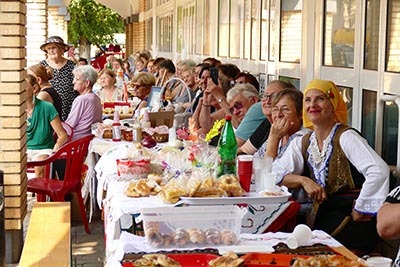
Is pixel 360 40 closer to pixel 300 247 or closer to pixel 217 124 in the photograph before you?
pixel 217 124

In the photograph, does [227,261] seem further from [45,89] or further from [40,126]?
[45,89]

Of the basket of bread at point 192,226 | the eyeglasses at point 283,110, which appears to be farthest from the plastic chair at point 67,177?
the basket of bread at point 192,226

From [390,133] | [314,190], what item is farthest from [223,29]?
[314,190]

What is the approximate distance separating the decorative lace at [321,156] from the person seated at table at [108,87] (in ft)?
20.6

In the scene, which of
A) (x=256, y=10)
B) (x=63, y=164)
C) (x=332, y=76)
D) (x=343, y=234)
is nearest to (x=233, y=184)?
(x=343, y=234)

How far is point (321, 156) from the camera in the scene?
444 centimetres

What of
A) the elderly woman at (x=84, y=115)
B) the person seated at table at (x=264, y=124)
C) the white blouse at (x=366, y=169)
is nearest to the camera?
the white blouse at (x=366, y=169)

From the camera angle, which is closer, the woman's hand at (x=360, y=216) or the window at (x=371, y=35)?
the woman's hand at (x=360, y=216)

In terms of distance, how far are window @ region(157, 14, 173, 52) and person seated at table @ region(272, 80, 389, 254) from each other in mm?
14129

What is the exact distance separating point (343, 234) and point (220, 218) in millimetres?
1456

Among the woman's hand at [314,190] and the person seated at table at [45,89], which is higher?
the person seated at table at [45,89]

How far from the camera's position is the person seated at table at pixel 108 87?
1055 centimetres

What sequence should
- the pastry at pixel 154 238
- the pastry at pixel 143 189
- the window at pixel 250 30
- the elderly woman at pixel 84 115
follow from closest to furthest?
the pastry at pixel 154 238 → the pastry at pixel 143 189 → the elderly woman at pixel 84 115 → the window at pixel 250 30

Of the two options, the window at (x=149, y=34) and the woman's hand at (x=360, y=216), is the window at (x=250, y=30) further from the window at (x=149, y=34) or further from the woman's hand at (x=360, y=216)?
the window at (x=149, y=34)
